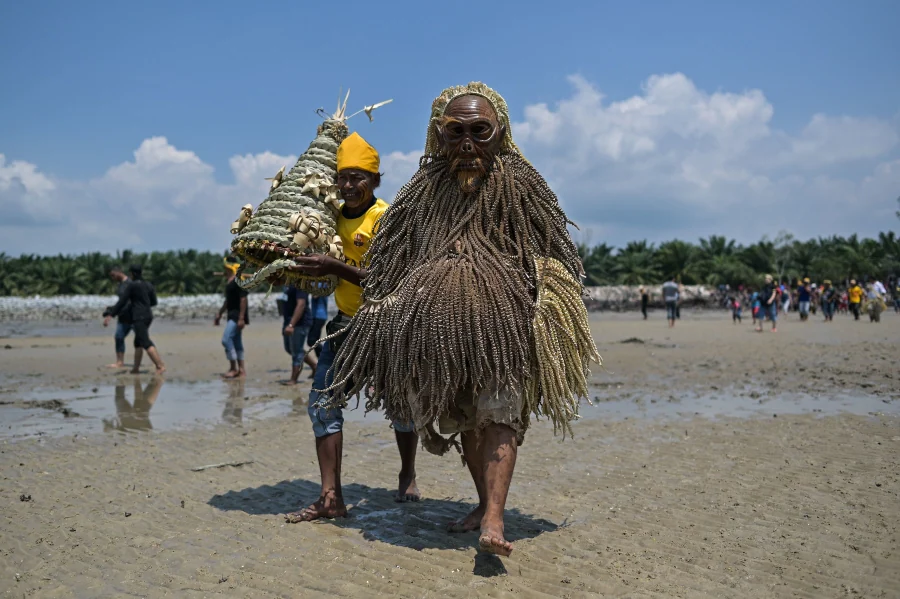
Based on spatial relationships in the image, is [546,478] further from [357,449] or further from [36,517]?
[36,517]

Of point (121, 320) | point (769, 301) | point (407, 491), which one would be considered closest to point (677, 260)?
point (769, 301)

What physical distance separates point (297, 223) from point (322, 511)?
1.73 metres

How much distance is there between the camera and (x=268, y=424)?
8078 millimetres

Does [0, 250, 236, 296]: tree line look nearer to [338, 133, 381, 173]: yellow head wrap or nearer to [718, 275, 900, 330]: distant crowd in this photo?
[718, 275, 900, 330]: distant crowd

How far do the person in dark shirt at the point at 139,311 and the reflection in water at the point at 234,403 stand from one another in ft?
5.98

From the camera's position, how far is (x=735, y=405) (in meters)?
8.98

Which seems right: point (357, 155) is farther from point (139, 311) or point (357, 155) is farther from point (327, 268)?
point (139, 311)

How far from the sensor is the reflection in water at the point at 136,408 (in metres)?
7.99

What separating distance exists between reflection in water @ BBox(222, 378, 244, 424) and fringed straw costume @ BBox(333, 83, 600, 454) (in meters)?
4.54

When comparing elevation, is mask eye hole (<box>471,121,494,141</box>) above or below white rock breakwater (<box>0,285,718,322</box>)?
above

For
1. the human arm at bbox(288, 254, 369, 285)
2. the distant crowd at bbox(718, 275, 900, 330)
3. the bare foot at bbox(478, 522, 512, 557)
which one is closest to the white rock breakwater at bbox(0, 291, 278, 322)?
the distant crowd at bbox(718, 275, 900, 330)

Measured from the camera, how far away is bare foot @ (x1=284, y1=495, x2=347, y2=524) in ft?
15.1

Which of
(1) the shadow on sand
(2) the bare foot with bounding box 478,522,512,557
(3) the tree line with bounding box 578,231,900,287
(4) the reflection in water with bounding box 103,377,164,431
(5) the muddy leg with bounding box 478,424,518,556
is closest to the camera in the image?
(2) the bare foot with bounding box 478,522,512,557

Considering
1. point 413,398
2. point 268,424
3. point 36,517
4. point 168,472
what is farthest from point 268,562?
point 268,424
